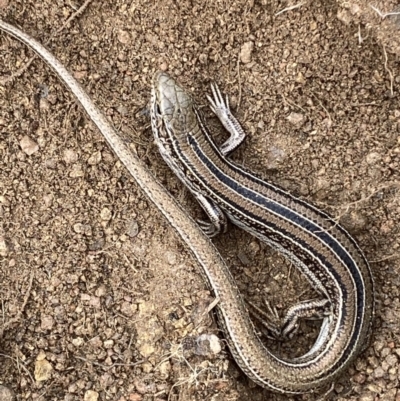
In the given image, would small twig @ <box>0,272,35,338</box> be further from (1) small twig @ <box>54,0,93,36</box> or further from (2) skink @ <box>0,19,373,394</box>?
(1) small twig @ <box>54,0,93,36</box>

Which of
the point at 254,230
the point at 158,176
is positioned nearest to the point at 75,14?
the point at 158,176

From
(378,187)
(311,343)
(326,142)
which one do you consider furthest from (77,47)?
(311,343)

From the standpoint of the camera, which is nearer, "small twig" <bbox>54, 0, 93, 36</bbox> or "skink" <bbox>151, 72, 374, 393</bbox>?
"skink" <bbox>151, 72, 374, 393</bbox>

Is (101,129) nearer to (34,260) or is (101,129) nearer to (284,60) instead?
(34,260)

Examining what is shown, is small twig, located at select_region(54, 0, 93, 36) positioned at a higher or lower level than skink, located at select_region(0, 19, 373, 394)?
higher

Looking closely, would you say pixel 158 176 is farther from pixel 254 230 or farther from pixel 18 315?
pixel 18 315

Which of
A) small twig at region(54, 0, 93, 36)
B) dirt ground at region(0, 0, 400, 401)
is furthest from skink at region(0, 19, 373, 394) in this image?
small twig at region(54, 0, 93, 36)

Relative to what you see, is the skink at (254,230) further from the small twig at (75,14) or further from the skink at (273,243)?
the small twig at (75,14)

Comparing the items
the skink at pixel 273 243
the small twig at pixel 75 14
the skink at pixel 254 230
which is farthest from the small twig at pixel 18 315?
the small twig at pixel 75 14

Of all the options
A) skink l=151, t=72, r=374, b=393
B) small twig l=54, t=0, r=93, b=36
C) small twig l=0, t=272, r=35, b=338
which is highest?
small twig l=54, t=0, r=93, b=36
